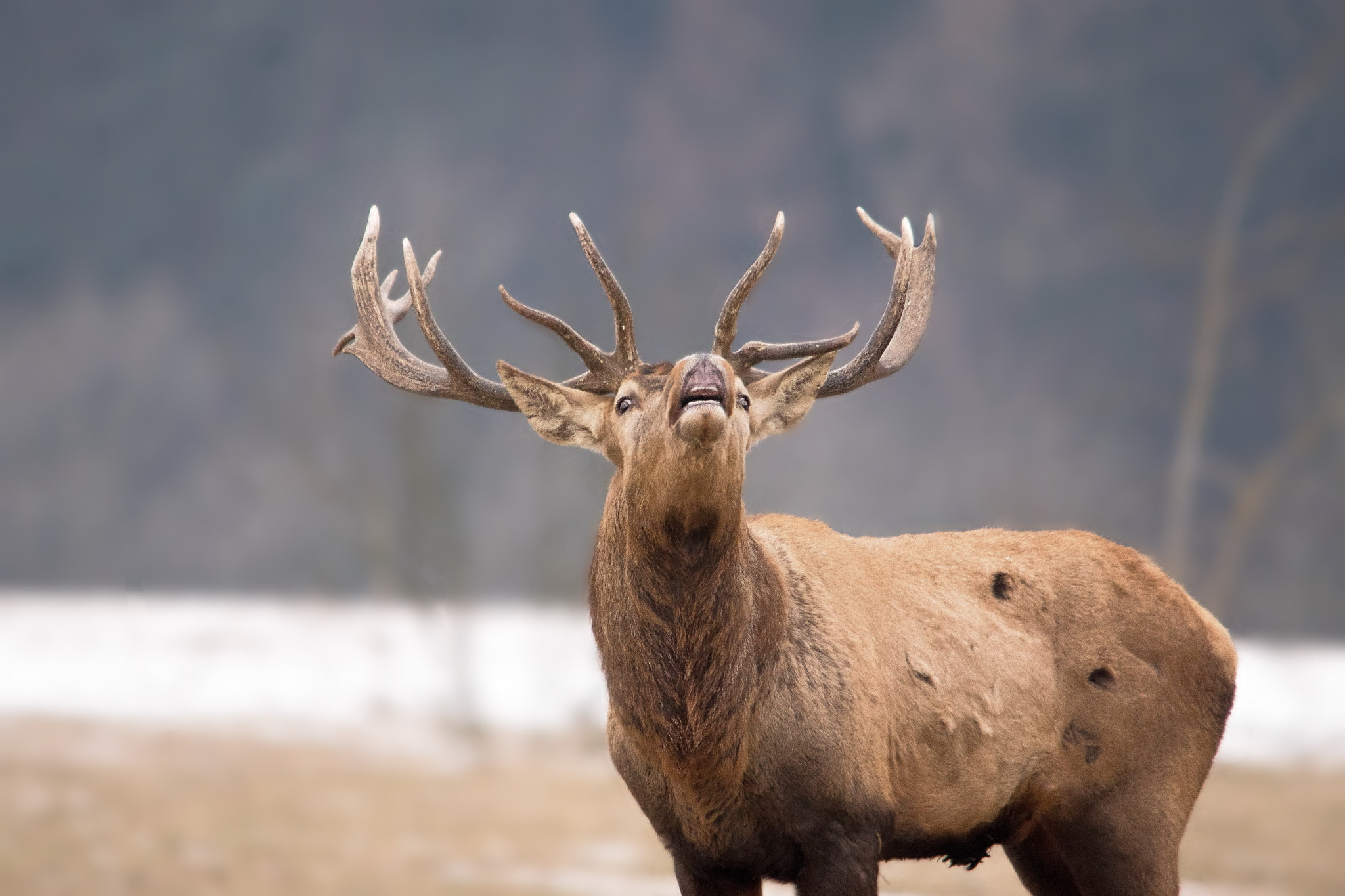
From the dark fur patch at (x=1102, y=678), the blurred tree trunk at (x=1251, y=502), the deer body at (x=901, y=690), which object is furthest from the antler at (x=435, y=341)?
the blurred tree trunk at (x=1251, y=502)

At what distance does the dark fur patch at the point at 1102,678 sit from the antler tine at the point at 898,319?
4.09ft

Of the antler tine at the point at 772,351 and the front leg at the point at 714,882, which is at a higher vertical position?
the antler tine at the point at 772,351

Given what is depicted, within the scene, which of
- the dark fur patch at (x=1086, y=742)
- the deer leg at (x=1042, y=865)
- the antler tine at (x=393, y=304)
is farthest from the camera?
the antler tine at (x=393, y=304)

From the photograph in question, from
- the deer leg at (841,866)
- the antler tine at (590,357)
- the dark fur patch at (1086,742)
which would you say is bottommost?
the deer leg at (841,866)

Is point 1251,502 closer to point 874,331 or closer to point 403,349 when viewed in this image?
point 874,331

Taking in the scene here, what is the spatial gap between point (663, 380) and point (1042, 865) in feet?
7.57

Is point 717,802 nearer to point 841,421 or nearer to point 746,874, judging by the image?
point 746,874

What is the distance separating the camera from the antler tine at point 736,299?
14.4 ft

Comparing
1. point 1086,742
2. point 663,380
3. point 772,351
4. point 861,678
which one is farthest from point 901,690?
point 663,380

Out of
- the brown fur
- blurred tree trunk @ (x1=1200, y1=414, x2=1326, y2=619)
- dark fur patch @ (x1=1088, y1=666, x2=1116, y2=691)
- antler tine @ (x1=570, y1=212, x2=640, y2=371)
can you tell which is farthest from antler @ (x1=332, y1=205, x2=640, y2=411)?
blurred tree trunk @ (x1=1200, y1=414, x2=1326, y2=619)

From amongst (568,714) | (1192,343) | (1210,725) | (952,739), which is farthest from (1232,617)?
(952,739)

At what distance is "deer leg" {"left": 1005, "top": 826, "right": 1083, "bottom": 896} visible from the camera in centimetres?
498

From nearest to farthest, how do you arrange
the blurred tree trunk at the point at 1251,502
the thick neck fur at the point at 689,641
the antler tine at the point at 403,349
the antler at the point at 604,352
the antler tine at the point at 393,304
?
1. the thick neck fur at the point at 689,641
2. the antler at the point at 604,352
3. the antler tine at the point at 403,349
4. the antler tine at the point at 393,304
5. the blurred tree trunk at the point at 1251,502

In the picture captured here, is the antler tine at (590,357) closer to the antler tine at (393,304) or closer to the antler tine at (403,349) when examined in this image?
the antler tine at (403,349)
